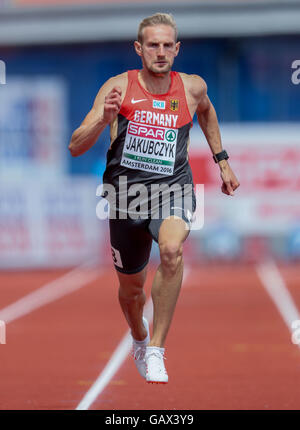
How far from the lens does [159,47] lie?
5.05m

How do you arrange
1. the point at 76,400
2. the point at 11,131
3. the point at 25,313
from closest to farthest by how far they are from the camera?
the point at 76,400, the point at 25,313, the point at 11,131

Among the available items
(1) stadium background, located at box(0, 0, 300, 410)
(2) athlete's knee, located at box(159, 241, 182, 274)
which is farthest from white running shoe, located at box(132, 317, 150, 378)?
(1) stadium background, located at box(0, 0, 300, 410)

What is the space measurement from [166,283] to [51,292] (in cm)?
824

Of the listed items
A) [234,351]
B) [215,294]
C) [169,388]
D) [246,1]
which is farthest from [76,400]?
[246,1]

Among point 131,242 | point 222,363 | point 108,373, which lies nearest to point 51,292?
point 222,363

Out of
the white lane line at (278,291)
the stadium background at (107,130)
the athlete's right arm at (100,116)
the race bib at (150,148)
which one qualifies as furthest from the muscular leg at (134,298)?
the stadium background at (107,130)

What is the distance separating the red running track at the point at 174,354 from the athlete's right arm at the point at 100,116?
1800mm

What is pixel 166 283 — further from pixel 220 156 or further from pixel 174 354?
pixel 174 354

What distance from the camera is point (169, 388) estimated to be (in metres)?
6.37

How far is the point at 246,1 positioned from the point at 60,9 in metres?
3.90

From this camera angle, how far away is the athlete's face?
5.05 metres

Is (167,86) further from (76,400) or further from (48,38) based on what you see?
(48,38)

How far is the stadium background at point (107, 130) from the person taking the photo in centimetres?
1608

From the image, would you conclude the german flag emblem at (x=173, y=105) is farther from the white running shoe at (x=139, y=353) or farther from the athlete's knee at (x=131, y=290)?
the white running shoe at (x=139, y=353)
